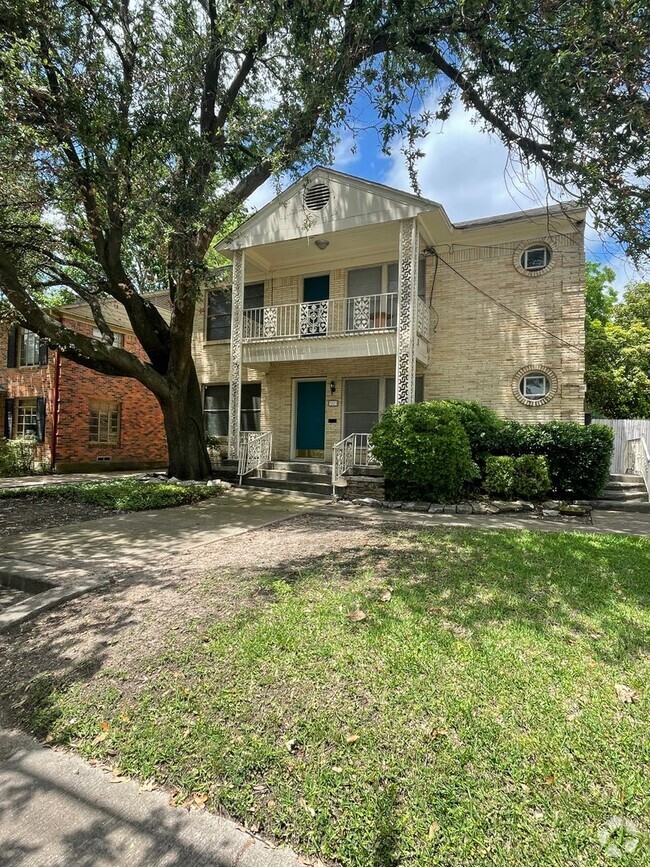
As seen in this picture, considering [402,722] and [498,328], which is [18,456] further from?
[402,722]

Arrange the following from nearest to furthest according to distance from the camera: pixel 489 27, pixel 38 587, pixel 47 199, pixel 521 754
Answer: pixel 521 754 → pixel 38 587 → pixel 489 27 → pixel 47 199

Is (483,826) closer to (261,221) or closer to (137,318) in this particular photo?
(137,318)

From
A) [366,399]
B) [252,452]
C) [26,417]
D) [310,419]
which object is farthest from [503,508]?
[26,417]

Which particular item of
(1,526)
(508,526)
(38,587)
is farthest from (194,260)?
(508,526)

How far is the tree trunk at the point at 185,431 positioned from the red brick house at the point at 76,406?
6.17 meters

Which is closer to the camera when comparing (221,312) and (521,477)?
(521,477)

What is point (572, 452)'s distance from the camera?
347 inches

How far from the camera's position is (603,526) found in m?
6.96

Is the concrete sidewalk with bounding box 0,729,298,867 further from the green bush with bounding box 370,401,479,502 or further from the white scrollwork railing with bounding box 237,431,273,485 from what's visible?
the white scrollwork railing with bounding box 237,431,273,485

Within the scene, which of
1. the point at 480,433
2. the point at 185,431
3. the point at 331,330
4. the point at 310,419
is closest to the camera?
the point at 480,433

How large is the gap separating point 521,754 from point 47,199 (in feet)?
34.2

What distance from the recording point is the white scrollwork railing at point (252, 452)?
37.5 ft

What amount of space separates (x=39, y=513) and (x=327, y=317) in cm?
785

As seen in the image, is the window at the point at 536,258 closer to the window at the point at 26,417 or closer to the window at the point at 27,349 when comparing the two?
the window at the point at 27,349
